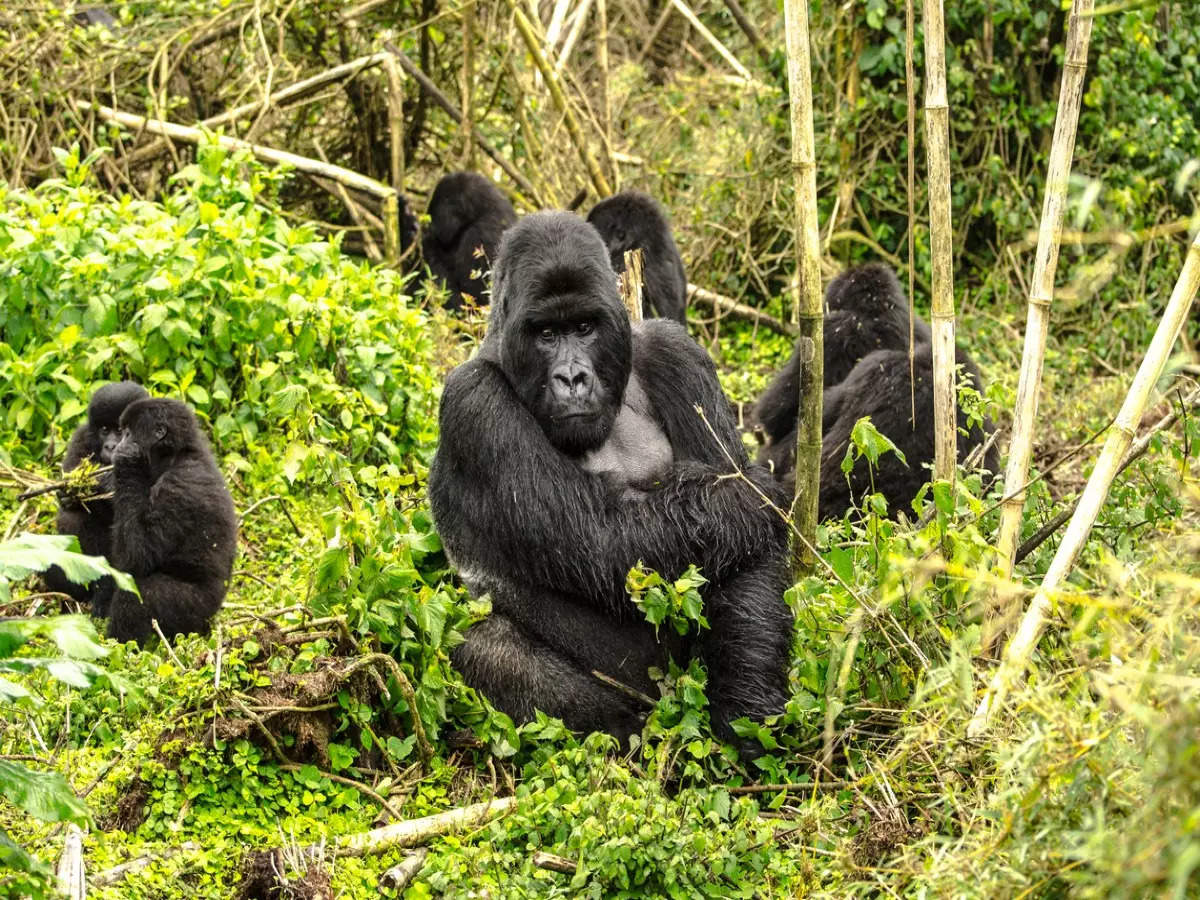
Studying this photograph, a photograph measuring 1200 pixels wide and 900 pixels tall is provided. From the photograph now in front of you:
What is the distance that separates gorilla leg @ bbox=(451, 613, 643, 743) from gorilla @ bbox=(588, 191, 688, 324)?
4.10m

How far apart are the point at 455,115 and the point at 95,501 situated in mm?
5146

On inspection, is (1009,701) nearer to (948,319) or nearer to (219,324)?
(948,319)

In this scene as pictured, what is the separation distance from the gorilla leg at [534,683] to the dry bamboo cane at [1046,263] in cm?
128

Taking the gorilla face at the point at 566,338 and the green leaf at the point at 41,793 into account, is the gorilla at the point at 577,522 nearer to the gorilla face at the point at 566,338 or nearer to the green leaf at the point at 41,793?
the gorilla face at the point at 566,338

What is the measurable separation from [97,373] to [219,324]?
549mm

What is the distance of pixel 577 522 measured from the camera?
3848 mm

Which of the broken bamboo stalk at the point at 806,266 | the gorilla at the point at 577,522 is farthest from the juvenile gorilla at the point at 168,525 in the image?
the broken bamboo stalk at the point at 806,266

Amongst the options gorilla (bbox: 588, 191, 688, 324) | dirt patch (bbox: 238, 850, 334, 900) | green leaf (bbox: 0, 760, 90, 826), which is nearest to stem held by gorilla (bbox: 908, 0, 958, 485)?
dirt patch (bbox: 238, 850, 334, 900)

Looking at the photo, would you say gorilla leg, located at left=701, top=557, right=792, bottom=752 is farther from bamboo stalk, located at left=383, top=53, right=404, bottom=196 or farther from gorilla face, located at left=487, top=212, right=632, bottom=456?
bamboo stalk, located at left=383, top=53, right=404, bottom=196

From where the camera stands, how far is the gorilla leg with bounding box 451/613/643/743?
3934 mm

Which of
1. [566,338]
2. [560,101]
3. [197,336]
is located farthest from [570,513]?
[560,101]

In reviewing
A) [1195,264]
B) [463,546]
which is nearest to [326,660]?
[463,546]

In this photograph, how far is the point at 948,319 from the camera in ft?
11.5

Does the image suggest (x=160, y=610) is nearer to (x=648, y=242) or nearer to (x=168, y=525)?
(x=168, y=525)
